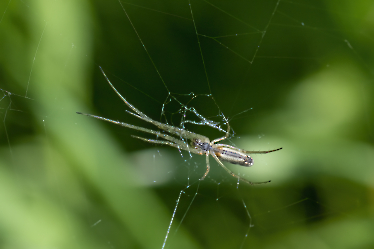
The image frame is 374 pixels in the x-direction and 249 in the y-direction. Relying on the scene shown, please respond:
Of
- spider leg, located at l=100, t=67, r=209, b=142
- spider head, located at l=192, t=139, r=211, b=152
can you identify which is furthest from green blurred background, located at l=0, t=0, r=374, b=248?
spider head, located at l=192, t=139, r=211, b=152

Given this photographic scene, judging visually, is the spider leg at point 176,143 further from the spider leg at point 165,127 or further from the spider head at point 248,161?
the spider head at point 248,161

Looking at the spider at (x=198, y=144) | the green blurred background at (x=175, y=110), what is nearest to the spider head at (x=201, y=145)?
the spider at (x=198, y=144)

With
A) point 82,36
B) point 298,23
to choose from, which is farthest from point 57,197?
point 298,23

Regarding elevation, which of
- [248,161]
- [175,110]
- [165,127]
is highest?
[175,110]

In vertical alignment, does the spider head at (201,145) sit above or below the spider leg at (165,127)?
below

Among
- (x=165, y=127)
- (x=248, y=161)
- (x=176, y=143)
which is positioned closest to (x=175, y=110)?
(x=165, y=127)

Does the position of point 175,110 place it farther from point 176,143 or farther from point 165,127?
point 176,143

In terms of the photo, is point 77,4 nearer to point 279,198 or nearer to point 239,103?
point 239,103

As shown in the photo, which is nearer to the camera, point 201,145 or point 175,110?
point 175,110

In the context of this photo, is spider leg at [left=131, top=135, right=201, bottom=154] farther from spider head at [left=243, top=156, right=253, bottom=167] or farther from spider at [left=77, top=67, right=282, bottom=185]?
spider head at [left=243, top=156, right=253, bottom=167]
